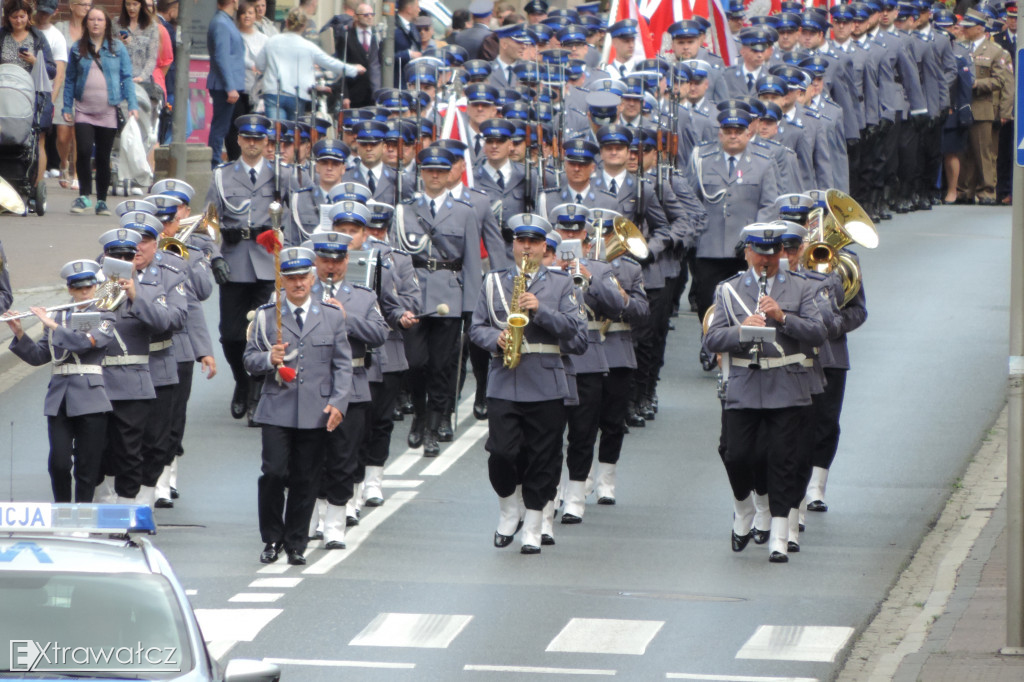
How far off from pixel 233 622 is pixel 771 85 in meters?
10.7

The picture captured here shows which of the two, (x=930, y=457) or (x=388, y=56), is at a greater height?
(x=388, y=56)

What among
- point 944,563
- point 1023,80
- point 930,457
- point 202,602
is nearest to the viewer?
point 1023,80

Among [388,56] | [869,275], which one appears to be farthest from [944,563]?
[388,56]

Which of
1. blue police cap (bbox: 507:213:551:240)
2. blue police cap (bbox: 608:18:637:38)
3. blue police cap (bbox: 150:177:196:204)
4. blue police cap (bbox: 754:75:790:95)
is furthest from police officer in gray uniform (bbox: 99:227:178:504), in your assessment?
blue police cap (bbox: 608:18:637:38)

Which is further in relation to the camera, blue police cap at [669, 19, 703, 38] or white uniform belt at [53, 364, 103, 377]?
blue police cap at [669, 19, 703, 38]

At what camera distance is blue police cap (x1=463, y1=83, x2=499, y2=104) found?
20422 millimetres

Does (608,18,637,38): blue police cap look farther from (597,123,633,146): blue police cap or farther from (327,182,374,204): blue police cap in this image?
(327,182,374,204): blue police cap

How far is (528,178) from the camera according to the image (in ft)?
60.7

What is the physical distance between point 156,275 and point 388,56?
12427 millimetres

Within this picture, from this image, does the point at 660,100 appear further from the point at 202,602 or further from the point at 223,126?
the point at 202,602

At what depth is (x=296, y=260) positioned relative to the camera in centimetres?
1398

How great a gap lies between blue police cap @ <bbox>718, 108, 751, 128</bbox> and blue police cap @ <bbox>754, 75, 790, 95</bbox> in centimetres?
261

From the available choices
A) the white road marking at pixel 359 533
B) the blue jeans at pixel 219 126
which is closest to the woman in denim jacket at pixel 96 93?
the blue jeans at pixel 219 126

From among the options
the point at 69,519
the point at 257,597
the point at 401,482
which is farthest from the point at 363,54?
the point at 69,519
